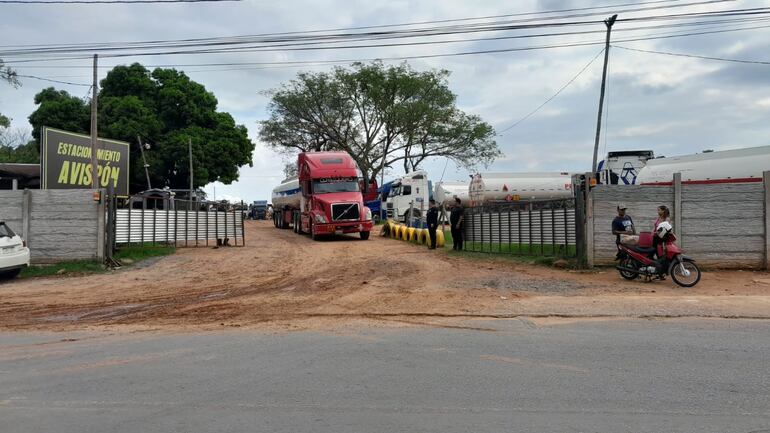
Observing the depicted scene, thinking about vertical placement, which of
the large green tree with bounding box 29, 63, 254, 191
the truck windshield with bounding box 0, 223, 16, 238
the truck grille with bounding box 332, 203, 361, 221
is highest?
the large green tree with bounding box 29, 63, 254, 191

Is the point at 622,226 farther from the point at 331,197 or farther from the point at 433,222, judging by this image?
the point at 331,197

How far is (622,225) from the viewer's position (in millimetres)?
13891

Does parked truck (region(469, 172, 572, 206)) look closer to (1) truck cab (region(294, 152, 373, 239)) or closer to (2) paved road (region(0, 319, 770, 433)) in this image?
(1) truck cab (region(294, 152, 373, 239))

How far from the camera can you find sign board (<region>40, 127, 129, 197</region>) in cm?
2623

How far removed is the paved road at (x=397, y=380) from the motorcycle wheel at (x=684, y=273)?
369cm

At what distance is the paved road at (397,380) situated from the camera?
5004 mm

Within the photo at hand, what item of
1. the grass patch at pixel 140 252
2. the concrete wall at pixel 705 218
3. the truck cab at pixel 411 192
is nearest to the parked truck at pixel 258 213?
the truck cab at pixel 411 192

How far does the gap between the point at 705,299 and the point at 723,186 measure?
4.83 metres

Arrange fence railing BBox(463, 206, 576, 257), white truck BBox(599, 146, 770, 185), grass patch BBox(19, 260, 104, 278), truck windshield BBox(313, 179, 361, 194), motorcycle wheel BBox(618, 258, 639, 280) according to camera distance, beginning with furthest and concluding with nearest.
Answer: truck windshield BBox(313, 179, 361, 194), white truck BBox(599, 146, 770, 185), grass patch BBox(19, 260, 104, 278), fence railing BBox(463, 206, 576, 257), motorcycle wheel BBox(618, 258, 639, 280)

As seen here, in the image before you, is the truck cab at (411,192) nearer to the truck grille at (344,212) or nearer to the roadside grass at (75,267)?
the truck grille at (344,212)

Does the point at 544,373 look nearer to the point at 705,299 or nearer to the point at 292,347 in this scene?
the point at 292,347

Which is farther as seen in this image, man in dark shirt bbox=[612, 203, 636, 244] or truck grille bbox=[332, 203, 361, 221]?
truck grille bbox=[332, 203, 361, 221]

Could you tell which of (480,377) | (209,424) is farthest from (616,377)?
(209,424)

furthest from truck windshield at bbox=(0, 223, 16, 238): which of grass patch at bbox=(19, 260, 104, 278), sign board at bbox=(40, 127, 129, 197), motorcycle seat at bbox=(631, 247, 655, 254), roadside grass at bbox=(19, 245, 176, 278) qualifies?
motorcycle seat at bbox=(631, 247, 655, 254)
